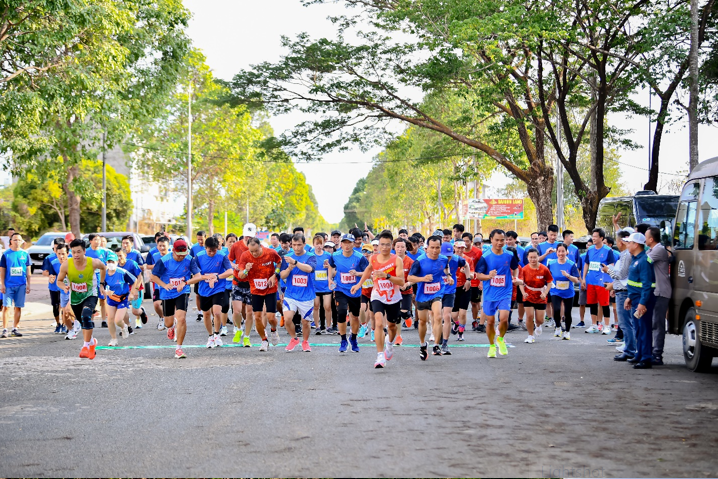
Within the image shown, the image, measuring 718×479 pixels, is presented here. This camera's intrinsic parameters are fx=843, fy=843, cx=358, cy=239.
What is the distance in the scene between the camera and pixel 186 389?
955 centimetres

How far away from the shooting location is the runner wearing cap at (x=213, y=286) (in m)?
14.0

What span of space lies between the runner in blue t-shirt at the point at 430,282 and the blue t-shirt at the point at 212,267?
3784 millimetres

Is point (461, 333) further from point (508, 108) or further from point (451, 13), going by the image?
point (508, 108)

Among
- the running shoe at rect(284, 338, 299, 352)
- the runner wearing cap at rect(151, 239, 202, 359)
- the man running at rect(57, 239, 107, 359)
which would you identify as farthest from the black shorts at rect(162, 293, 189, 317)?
the running shoe at rect(284, 338, 299, 352)

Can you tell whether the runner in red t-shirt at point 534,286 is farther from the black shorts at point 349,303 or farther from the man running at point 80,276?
the man running at point 80,276

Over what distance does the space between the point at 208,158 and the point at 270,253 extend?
48.3 m

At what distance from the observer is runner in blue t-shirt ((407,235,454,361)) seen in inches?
478

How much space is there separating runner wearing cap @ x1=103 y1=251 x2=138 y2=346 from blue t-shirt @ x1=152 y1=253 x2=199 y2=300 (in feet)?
6.03

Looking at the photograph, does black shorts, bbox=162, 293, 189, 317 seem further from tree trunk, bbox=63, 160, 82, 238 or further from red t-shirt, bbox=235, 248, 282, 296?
tree trunk, bbox=63, 160, 82, 238

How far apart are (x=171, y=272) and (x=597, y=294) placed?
332 inches

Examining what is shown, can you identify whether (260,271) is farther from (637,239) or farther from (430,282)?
(637,239)

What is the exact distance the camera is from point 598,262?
16266 mm

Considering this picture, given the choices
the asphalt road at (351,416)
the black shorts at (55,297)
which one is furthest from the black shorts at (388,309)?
the black shorts at (55,297)

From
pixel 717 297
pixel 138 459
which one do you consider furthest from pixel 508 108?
pixel 138 459
